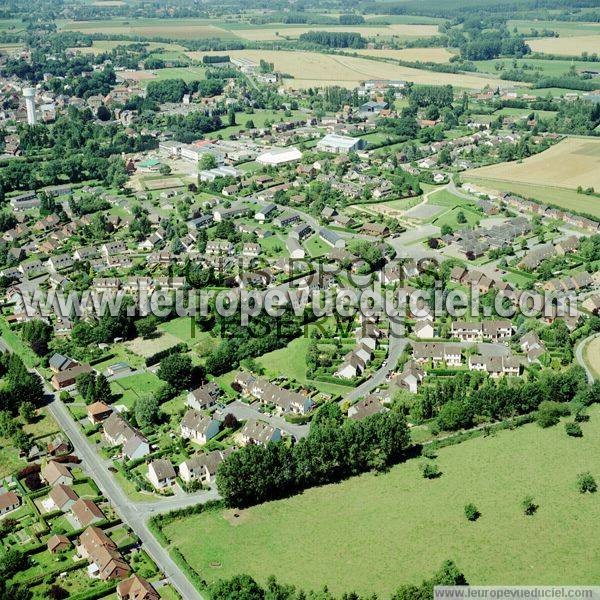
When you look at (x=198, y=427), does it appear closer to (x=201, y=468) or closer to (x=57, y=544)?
(x=201, y=468)

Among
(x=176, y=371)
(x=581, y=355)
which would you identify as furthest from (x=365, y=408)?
(x=581, y=355)

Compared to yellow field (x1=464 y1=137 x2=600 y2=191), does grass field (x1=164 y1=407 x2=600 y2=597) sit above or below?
below

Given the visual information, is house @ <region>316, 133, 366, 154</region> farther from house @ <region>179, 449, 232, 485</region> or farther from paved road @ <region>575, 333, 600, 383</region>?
house @ <region>179, 449, 232, 485</region>

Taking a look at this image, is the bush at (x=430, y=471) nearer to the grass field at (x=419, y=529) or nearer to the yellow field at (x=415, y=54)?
the grass field at (x=419, y=529)

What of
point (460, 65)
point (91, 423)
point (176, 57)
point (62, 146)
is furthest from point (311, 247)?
point (176, 57)

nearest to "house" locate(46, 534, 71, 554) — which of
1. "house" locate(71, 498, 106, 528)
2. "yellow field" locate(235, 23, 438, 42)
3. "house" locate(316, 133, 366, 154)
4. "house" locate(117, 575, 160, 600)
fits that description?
"house" locate(71, 498, 106, 528)

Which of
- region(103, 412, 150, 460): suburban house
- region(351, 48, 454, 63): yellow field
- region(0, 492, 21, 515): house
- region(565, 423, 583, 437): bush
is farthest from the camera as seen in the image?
region(351, 48, 454, 63): yellow field

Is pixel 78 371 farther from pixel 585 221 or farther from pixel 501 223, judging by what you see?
pixel 585 221
